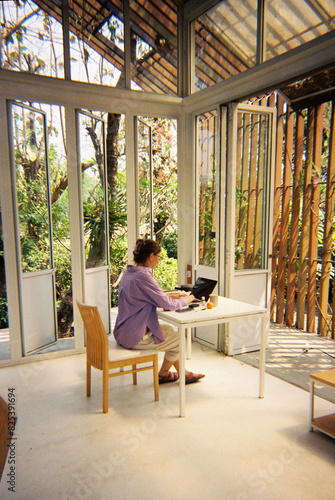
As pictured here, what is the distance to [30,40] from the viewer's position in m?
3.50

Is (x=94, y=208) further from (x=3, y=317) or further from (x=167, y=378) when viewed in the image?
(x=3, y=317)

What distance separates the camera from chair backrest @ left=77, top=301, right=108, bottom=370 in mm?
2713

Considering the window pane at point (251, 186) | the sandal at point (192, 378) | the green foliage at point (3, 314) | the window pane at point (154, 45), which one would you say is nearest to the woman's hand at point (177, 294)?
the sandal at point (192, 378)

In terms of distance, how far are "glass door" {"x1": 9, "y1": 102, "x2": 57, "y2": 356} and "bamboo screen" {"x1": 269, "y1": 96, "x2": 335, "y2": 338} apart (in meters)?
3.07

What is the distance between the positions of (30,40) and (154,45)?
4.38 ft

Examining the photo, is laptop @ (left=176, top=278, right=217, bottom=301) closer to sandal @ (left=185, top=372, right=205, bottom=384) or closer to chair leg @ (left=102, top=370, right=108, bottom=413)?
sandal @ (left=185, top=372, right=205, bottom=384)

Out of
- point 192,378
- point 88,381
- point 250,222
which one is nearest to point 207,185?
point 250,222

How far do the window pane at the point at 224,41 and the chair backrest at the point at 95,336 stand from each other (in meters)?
2.59

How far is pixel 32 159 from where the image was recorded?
3711mm

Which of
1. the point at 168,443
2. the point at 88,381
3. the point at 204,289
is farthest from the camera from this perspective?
the point at 204,289

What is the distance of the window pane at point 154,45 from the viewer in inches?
157

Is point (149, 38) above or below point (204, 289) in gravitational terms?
above

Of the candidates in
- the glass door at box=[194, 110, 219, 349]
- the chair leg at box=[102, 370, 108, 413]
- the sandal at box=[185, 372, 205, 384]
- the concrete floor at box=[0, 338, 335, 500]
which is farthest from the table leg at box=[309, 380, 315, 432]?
the glass door at box=[194, 110, 219, 349]

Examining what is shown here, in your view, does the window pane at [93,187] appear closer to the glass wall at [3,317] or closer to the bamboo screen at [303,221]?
the glass wall at [3,317]
